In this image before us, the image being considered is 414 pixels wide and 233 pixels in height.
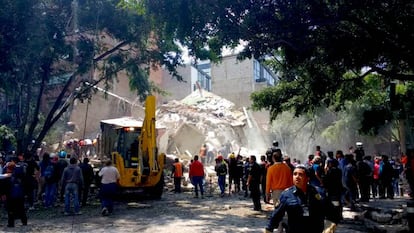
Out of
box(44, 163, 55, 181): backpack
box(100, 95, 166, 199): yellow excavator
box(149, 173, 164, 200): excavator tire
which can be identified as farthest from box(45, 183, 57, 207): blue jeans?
box(149, 173, 164, 200): excavator tire

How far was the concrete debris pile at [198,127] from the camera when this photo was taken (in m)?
32.8

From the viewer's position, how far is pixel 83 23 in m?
16.9

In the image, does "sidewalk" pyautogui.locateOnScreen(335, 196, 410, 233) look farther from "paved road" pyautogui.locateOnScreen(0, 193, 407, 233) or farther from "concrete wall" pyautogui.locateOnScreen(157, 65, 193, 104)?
"concrete wall" pyautogui.locateOnScreen(157, 65, 193, 104)

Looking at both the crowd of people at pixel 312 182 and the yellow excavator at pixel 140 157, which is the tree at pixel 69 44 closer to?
the yellow excavator at pixel 140 157

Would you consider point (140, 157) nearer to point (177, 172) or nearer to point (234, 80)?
point (177, 172)

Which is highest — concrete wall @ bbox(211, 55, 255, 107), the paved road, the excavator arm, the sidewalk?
concrete wall @ bbox(211, 55, 255, 107)

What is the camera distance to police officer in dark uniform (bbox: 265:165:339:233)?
4.63m

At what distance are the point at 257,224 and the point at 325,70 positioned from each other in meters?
6.16

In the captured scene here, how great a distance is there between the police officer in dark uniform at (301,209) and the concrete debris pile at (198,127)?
25.1 metres

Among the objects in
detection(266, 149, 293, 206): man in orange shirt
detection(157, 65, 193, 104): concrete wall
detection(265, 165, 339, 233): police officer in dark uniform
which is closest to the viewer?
detection(265, 165, 339, 233): police officer in dark uniform

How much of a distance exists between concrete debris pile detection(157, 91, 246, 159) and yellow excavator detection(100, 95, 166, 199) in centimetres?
1441

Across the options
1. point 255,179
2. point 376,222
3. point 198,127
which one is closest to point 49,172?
point 255,179

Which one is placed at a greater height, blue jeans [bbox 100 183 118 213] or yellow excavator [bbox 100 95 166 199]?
yellow excavator [bbox 100 95 166 199]

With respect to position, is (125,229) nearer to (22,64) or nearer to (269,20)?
(269,20)
